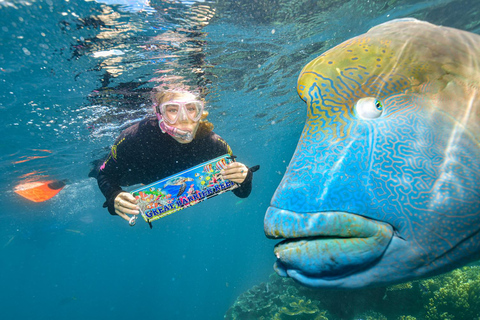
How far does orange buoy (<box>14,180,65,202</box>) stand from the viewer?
17.7 meters

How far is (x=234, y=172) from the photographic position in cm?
343

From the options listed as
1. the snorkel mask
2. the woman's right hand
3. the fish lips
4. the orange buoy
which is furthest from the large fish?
the orange buoy

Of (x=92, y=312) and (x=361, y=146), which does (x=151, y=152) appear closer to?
(x=361, y=146)

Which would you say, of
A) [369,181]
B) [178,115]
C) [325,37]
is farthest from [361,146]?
[325,37]

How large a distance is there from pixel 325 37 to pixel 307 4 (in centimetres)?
327

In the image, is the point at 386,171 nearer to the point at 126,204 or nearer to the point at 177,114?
the point at 126,204

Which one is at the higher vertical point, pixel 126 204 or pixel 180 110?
pixel 180 110

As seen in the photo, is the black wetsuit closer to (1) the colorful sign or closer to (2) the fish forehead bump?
(1) the colorful sign

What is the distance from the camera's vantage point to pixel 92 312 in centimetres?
7462

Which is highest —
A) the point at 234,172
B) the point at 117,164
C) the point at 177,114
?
Answer: the point at 177,114

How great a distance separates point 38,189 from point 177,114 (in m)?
21.5

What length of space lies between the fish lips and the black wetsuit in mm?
3473

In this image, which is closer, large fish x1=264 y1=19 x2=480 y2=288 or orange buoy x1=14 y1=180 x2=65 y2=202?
large fish x1=264 y1=19 x2=480 y2=288

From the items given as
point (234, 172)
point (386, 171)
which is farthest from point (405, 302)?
point (386, 171)
